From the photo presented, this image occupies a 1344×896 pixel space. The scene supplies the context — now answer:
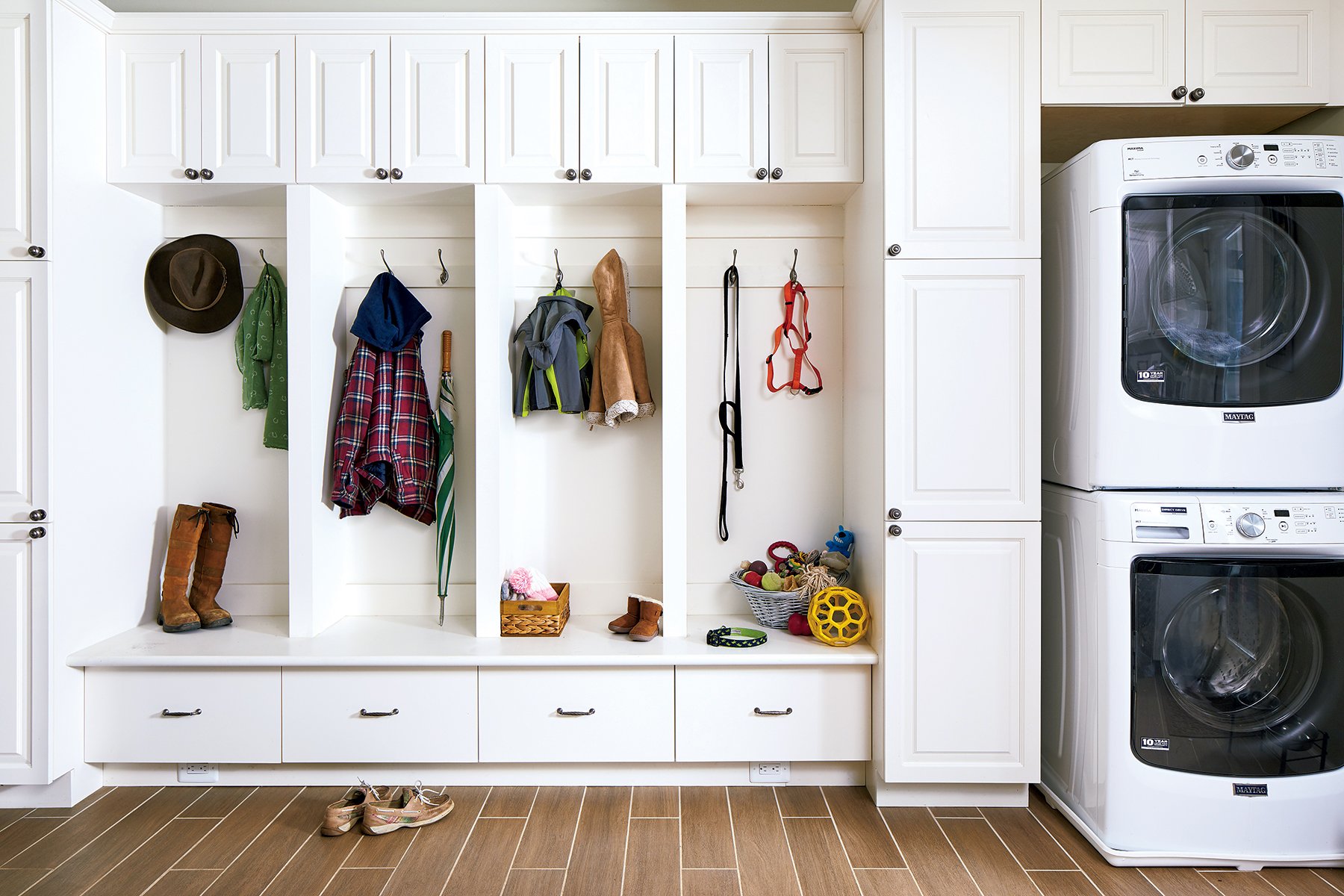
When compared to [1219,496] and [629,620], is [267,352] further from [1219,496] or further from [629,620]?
[1219,496]

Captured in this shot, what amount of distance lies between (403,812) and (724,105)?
2.29 m

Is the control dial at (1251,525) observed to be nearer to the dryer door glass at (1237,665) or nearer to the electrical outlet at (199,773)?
the dryer door glass at (1237,665)

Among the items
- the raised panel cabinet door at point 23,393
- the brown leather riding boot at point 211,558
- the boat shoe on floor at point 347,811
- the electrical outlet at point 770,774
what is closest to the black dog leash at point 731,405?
the electrical outlet at point 770,774

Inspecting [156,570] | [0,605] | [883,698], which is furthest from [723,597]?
[0,605]

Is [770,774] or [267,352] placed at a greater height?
[267,352]

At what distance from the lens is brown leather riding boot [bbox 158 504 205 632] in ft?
8.18

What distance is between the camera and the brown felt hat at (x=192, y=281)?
2604mm

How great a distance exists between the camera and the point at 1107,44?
2156 millimetres

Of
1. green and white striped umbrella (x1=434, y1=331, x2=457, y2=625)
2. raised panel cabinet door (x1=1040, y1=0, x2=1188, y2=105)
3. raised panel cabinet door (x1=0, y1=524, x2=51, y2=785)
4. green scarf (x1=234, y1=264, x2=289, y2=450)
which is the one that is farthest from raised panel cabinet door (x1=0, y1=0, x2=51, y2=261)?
raised panel cabinet door (x1=1040, y1=0, x2=1188, y2=105)

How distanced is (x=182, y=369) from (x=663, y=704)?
80.7 inches

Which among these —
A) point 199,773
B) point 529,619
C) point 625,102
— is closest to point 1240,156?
point 625,102

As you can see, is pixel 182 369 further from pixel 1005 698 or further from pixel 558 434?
pixel 1005 698

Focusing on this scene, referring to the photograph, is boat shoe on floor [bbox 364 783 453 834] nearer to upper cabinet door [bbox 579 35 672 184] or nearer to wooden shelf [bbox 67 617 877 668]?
wooden shelf [bbox 67 617 877 668]

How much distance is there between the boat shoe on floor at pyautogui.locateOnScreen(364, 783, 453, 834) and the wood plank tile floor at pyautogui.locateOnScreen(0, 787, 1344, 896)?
0.03 m
